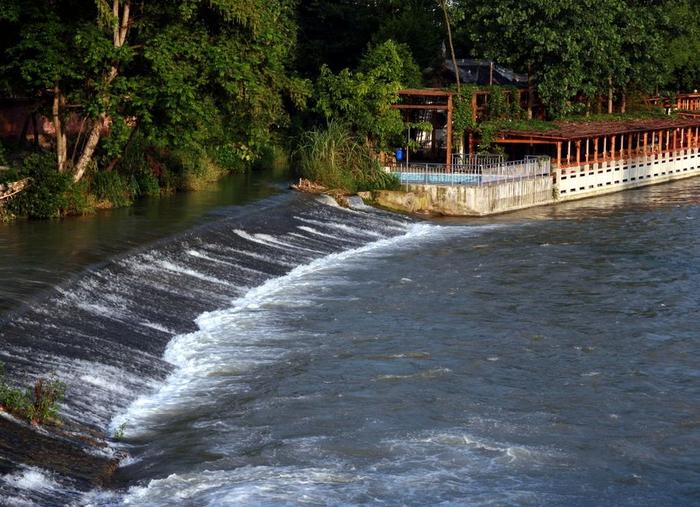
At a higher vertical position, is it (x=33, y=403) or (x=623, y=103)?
(x=623, y=103)

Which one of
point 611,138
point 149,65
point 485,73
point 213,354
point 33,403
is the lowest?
point 213,354

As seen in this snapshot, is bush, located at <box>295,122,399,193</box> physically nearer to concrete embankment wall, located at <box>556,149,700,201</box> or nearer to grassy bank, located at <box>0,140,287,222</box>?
grassy bank, located at <box>0,140,287,222</box>

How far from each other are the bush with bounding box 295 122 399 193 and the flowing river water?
30.0ft

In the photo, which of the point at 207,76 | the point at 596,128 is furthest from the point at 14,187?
the point at 596,128

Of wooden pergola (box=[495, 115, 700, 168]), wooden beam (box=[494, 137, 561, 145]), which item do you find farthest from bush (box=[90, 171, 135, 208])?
wooden pergola (box=[495, 115, 700, 168])

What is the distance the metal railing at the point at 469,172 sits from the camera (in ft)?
159

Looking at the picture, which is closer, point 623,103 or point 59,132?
point 59,132

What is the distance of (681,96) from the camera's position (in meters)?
79.8

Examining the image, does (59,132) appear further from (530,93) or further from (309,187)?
(530,93)

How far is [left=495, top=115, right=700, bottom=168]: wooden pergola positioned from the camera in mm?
53219

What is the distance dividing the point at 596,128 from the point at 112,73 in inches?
1151

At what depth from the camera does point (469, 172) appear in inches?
1954

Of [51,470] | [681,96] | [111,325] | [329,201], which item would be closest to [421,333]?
[111,325]

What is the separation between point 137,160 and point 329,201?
23.5 ft
